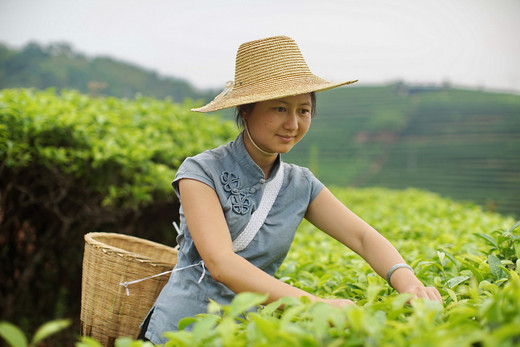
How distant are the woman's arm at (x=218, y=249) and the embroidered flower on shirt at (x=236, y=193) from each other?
0.09 metres

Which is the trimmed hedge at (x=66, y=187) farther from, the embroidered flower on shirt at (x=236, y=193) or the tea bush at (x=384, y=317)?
the tea bush at (x=384, y=317)

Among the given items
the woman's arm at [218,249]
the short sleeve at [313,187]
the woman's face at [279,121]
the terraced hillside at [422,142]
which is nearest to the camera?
the woman's arm at [218,249]

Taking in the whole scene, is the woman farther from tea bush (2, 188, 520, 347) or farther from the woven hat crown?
tea bush (2, 188, 520, 347)

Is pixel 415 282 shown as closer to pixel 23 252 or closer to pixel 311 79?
pixel 311 79

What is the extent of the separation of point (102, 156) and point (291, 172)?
1.55 meters

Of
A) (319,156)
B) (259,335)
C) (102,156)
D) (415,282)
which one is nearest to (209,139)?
(102,156)

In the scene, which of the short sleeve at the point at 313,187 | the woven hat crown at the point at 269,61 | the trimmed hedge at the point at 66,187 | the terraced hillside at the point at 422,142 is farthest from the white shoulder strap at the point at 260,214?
the terraced hillside at the point at 422,142

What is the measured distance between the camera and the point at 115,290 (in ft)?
5.77

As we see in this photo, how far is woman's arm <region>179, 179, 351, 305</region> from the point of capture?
4.46 ft

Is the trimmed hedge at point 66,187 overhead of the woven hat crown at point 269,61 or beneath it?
beneath

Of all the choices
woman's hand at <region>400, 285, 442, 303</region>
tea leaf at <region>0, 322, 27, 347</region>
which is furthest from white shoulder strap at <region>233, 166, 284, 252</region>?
tea leaf at <region>0, 322, 27, 347</region>

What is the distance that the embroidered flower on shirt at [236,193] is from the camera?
1.63m

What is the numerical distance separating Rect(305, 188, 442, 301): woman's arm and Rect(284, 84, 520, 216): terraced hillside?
29.1 ft

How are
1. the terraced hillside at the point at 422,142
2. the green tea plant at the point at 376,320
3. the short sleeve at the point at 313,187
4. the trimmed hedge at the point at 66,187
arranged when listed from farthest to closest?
1. the terraced hillside at the point at 422,142
2. the trimmed hedge at the point at 66,187
3. the short sleeve at the point at 313,187
4. the green tea plant at the point at 376,320
